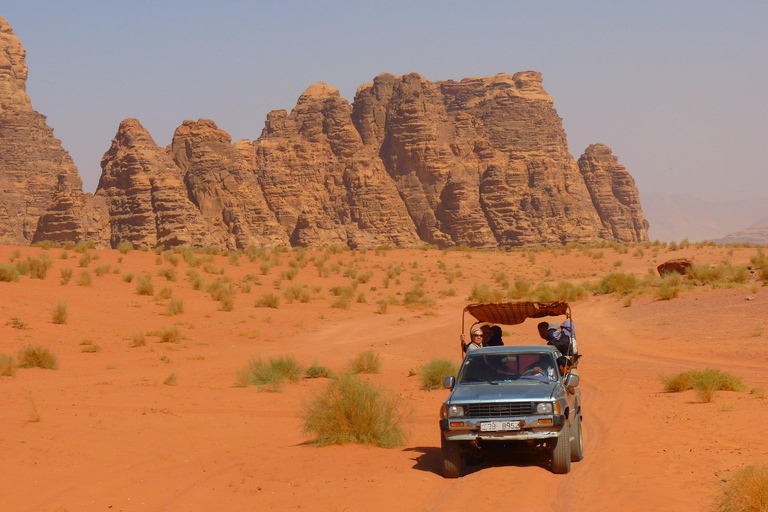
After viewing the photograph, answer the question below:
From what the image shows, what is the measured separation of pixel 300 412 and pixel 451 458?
5453 mm

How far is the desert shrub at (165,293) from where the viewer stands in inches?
1265

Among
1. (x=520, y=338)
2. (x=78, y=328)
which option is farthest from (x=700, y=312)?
(x=78, y=328)

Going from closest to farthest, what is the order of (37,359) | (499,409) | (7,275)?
1. (499,409)
2. (37,359)
3. (7,275)

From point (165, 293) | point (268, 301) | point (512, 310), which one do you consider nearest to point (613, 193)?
point (268, 301)

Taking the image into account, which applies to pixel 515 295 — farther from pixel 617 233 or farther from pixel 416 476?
pixel 617 233

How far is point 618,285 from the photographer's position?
37906mm

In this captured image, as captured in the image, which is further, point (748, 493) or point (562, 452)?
point (562, 452)

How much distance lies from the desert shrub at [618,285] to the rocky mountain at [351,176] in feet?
153

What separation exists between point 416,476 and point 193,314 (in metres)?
21.8

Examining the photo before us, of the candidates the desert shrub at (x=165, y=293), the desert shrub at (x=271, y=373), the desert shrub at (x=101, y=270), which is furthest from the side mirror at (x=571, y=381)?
the desert shrub at (x=101, y=270)

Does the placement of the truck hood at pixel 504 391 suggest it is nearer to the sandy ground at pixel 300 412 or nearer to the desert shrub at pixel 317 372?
the sandy ground at pixel 300 412

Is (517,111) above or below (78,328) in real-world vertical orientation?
above

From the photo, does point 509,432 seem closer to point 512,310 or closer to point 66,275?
point 512,310

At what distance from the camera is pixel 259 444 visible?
12.0 meters
